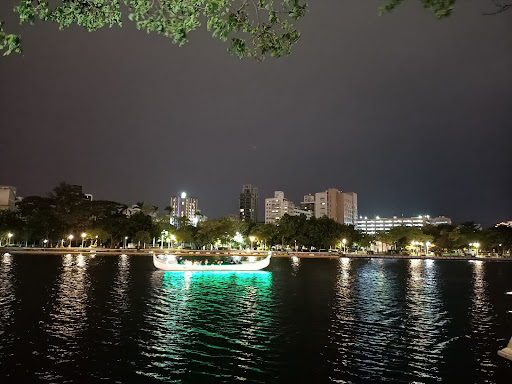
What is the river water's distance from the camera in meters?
14.8

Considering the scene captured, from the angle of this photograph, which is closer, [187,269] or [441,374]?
[441,374]

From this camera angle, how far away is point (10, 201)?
566ft

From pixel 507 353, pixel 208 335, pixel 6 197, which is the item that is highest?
pixel 6 197

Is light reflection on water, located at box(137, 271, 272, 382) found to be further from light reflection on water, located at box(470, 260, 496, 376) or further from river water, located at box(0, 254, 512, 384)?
light reflection on water, located at box(470, 260, 496, 376)

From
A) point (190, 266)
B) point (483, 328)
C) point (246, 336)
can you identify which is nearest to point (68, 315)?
point (246, 336)

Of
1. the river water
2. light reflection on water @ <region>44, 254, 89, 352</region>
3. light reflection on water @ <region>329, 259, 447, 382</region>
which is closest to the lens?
the river water

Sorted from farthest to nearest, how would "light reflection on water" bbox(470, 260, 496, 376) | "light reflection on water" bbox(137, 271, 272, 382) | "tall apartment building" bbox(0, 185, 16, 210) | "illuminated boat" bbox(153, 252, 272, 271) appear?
"tall apartment building" bbox(0, 185, 16, 210) → "illuminated boat" bbox(153, 252, 272, 271) → "light reflection on water" bbox(470, 260, 496, 376) → "light reflection on water" bbox(137, 271, 272, 382)

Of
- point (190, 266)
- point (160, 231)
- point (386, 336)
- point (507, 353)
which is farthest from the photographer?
point (160, 231)

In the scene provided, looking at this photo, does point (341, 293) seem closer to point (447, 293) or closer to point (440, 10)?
point (447, 293)

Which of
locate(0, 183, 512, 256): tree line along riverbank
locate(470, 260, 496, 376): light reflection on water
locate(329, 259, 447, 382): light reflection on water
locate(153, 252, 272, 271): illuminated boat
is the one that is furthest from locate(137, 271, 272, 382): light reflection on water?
locate(0, 183, 512, 256): tree line along riverbank

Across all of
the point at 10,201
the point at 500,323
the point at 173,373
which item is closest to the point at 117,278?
the point at 173,373

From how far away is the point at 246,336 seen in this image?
2020cm

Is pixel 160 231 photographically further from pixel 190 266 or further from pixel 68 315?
pixel 68 315

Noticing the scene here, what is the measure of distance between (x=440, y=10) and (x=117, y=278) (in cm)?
4640
